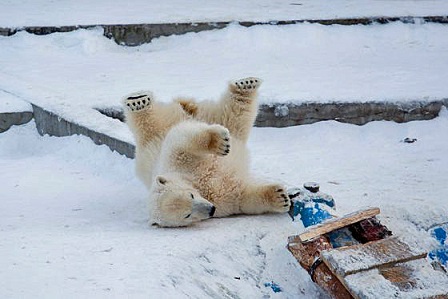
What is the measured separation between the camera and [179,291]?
3350mm

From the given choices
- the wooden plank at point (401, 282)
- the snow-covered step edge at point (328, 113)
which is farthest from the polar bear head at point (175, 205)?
the snow-covered step edge at point (328, 113)

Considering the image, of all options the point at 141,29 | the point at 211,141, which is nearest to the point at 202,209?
the point at 211,141

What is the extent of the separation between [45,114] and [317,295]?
3.22 m

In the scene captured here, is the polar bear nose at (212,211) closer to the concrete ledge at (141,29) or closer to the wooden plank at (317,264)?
the wooden plank at (317,264)

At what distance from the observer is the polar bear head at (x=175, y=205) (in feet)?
13.6

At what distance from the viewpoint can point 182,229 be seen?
4160mm

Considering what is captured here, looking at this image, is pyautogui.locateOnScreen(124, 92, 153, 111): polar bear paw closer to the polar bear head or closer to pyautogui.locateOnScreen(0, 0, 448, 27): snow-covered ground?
→ the polar bear head

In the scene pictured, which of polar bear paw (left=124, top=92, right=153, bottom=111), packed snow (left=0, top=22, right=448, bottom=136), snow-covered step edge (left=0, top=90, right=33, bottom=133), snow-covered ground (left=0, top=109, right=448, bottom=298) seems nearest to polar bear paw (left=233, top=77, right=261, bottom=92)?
polar bear paw (left=124, top=92, right=153, bottom=111)

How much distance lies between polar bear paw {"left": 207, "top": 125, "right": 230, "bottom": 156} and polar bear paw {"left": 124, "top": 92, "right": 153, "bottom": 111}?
22.2 inches

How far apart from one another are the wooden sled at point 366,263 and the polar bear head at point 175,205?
1.66 feet

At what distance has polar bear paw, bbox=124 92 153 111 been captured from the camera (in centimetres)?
471

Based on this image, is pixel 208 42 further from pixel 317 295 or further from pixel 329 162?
pixel 317 295

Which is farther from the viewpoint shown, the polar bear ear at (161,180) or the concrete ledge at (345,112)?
the concrete ledge at (345,112)

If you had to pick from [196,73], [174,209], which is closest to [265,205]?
[174,209]
